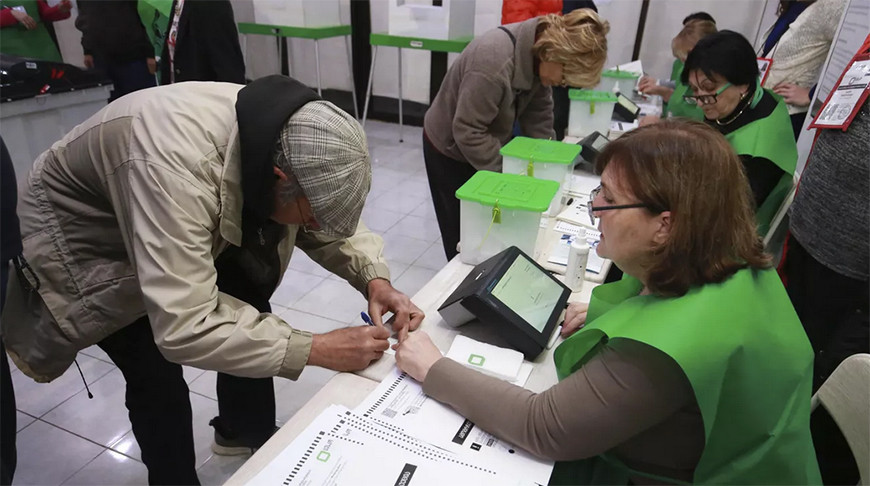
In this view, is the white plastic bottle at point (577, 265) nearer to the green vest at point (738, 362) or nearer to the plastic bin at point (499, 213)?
the plastic bin at point (499, 213)

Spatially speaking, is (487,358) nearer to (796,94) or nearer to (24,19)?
(796,94)

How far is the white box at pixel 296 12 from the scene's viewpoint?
4609 millimetres

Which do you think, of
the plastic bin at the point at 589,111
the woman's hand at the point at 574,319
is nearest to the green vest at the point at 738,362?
the woman's hand at the point at 574,319

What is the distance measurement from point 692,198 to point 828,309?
113cm

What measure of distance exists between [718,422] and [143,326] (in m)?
1.19

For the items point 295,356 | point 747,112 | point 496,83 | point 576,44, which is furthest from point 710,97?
point 295,356

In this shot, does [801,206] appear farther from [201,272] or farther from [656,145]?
[201,272]

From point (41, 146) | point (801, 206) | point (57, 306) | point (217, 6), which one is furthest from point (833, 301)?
point (41, 146)

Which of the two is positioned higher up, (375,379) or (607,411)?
(607,411)

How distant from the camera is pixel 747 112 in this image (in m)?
1.87

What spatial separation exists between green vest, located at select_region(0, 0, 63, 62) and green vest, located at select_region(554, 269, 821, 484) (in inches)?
164

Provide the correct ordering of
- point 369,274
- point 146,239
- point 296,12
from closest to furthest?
point 146,239 → point 369,274 → point 296,12

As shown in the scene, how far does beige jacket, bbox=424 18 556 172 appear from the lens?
1992 millimetres

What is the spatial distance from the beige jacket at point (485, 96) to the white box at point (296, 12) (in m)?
2.96
